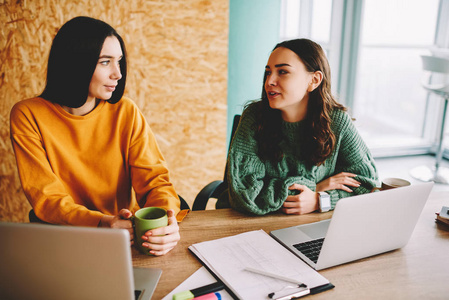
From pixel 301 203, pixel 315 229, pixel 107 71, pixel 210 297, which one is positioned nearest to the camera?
pixel 210 297

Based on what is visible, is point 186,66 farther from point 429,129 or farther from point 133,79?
point 429,129

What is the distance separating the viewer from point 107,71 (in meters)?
1.45

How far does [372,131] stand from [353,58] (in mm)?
1041

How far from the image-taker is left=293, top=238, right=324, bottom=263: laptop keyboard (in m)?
1.07

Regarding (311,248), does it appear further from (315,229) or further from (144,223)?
(144,223)

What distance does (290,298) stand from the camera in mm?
891

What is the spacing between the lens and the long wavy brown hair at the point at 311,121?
1.55 m

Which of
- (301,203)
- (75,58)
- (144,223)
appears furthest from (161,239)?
(75,58)

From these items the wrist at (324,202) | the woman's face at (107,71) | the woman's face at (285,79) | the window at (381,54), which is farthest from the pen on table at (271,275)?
the window at (381,54)

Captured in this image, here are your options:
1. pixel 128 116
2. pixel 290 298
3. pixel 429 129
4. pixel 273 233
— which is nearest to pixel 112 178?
pixel 128 116

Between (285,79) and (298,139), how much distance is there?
0.27 metres

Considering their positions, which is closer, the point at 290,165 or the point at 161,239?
the point at 161,239

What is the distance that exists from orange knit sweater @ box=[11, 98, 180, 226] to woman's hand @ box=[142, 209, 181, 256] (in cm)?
25

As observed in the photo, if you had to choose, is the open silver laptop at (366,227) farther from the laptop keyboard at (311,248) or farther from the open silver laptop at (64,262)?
the open silver laptop at (64,262)
